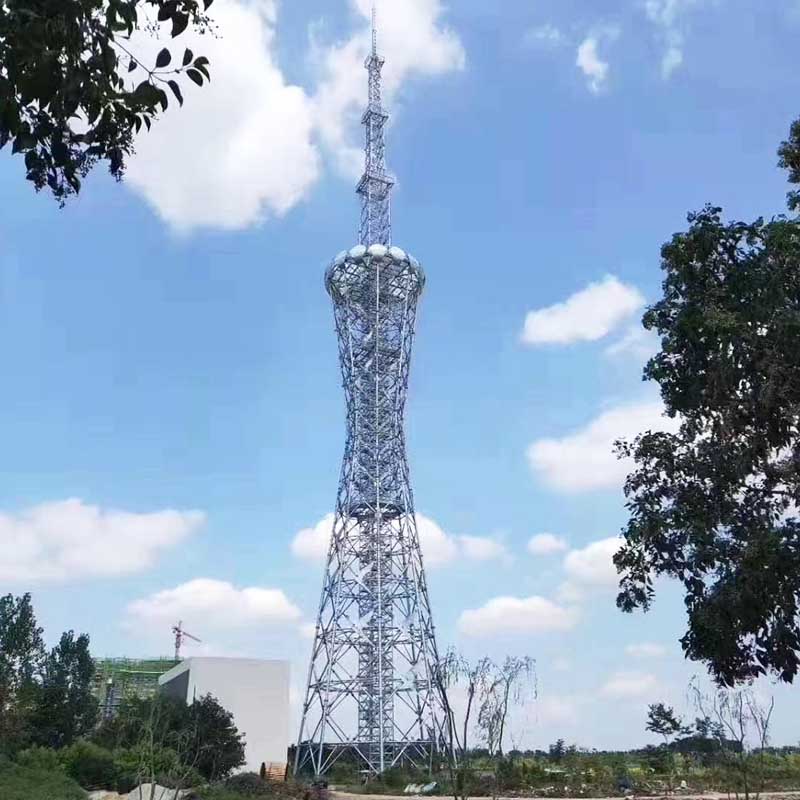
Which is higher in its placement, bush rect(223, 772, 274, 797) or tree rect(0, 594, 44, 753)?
tree rect(0, 594, 44, 753)

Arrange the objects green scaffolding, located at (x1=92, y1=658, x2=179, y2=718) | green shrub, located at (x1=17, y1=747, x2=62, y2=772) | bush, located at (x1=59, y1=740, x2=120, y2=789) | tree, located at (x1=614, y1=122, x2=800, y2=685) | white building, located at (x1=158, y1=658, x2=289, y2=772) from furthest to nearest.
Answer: green scaffolding, located at (x1=92, y1=658, x2=179, y2=718) < white building, located at (x1=158, y1=658, x2=289, y2=772) < green shrub, located at (x1=17, y1=747, x2=62, y2=772) < bush, located at (x1=59, y1=740, x2=120, y2=789) < tree, located at (x1=614, y1=122, x2=800, y2=685)

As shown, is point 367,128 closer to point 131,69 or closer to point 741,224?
point 741,224

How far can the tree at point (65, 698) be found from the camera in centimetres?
3581

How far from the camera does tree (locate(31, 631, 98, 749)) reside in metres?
35.8

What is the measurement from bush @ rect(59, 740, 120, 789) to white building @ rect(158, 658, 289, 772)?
32.3ft

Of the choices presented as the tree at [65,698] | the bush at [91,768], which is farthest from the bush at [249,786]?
the tree at [65,698]

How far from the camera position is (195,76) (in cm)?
372

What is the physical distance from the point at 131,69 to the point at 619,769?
27.9 m

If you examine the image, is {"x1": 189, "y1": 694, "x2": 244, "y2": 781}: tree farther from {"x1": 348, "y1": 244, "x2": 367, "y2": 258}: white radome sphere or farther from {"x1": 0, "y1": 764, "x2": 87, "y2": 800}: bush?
{"x1": 348, "y1": 244, "x2": 367, "y2": 258}: white radome sphere

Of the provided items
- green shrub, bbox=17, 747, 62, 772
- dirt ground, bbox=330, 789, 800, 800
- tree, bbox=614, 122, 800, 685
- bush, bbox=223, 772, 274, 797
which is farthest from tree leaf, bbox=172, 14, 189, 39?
green shrub, bbox=17, 747, 62, 772

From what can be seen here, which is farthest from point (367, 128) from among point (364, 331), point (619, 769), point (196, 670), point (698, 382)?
point (698, 382)

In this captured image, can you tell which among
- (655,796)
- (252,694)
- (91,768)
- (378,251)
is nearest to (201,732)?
(91,768)

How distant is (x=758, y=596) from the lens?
10.3m

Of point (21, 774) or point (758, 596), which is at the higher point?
point (758, 596)
